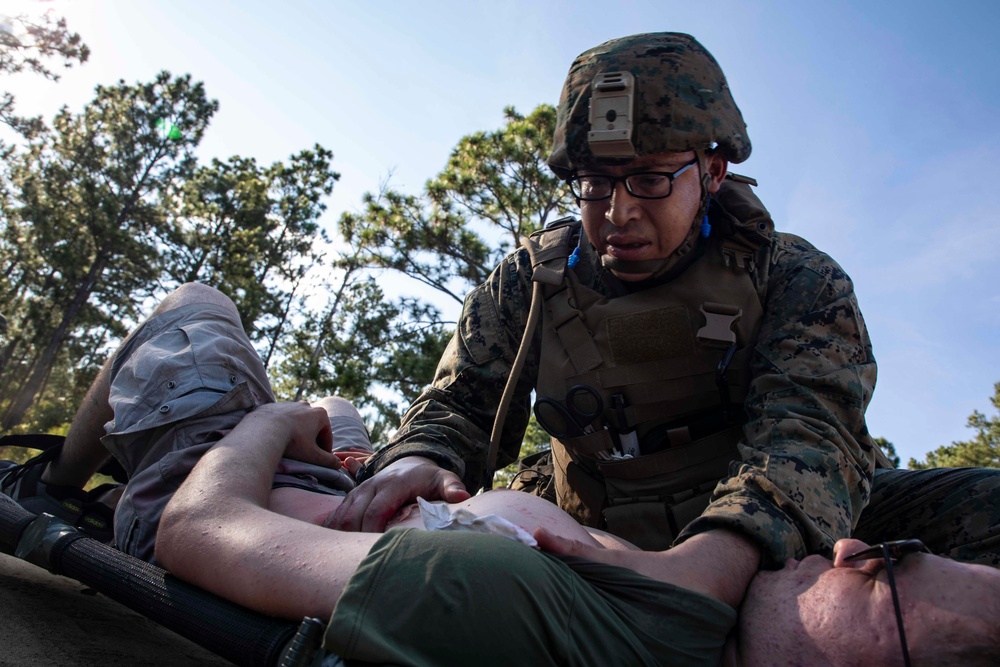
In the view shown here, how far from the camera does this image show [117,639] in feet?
6.81

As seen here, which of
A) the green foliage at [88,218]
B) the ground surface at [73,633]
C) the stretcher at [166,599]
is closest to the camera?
the stretcher at [166,599]

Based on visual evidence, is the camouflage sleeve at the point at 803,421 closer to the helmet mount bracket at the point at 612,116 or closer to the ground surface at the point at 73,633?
the helmet mount bracket at the point at 612,116

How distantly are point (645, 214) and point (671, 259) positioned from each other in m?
0.22

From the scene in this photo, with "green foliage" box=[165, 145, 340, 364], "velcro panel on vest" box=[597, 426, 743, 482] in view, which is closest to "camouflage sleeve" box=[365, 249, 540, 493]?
"velcro panel on vest" box=[597, 426, 743, 482]

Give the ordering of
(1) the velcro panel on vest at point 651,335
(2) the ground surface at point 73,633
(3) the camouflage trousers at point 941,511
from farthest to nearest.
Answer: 1. (1) the velcro panel on vest at point 651,335
2. (3) the camouflage trousers at point 941,511
3. (2) the ground surface at point 73,633

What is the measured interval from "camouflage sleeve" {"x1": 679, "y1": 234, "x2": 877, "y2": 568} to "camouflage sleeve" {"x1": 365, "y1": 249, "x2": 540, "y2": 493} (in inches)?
35.0

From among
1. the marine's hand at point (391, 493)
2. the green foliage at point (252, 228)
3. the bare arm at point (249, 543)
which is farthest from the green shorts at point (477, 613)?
the green foliage at point (252, 228)

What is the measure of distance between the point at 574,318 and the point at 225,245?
21.4 meters

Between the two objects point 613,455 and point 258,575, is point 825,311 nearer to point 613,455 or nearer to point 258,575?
point 613,455

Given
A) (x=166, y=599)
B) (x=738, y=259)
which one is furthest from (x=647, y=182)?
(x=166, y=599)

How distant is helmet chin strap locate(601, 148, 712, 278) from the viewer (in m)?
2.47

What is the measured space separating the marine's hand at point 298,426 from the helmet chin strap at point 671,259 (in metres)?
1.11

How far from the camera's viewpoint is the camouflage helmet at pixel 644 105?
234cm

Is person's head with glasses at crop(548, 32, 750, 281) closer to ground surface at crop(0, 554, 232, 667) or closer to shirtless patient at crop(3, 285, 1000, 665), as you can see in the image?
shirtless patient at crop(3, 285, 1000, 665)
